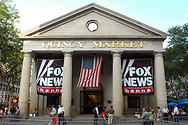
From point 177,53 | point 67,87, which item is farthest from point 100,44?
point 177,53

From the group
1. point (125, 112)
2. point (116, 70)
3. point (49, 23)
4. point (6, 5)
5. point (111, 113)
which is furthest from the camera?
point (6, 5)

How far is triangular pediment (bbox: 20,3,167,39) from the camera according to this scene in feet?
70.9

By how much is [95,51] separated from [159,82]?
7.75m

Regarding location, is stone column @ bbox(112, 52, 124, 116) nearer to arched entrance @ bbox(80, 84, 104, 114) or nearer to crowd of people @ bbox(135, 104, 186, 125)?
crowd of people @ bbox(135, 104, 186, 125)

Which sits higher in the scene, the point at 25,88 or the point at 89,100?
the point at 25,88

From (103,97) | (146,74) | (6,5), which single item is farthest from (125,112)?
(6,5)

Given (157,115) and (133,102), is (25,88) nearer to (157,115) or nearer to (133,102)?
(133,102)

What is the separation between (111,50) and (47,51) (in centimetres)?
724

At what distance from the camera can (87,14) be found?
73.7 ft

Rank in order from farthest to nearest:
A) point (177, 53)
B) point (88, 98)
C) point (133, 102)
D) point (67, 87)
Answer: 1. point (177, 53)
2. point (88, 98)
3. point (133, 102)
4. point (67, 87)

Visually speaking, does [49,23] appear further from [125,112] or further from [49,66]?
[125,112]

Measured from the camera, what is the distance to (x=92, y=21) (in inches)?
878

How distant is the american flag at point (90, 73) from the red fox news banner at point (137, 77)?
2.94m

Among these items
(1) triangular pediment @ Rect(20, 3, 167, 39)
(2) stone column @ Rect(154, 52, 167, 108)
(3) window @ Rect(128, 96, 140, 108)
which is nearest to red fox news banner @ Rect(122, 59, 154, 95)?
(2) stone column @ Rect(154, 52, 167, 108)
